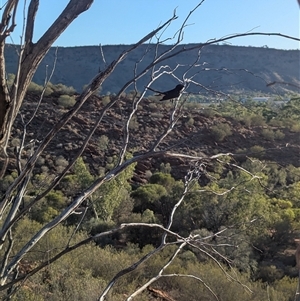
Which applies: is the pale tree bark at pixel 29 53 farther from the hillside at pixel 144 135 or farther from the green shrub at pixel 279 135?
the green shrub at pixel 279 135

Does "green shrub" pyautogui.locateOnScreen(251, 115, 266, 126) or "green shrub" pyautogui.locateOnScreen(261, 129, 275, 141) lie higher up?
"green shrub" pyautogui.locateOnScreen(251, 115, 266, 126)

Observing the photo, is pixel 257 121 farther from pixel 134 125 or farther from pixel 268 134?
pixel 134 125

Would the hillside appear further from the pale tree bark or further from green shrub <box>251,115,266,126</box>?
the pale tree bark

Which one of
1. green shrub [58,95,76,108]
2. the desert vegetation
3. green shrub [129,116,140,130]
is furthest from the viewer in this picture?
green shrub [129,116,140,130]

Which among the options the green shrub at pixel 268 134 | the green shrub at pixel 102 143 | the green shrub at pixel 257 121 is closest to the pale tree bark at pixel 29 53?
the green shrub at pixel 102 143

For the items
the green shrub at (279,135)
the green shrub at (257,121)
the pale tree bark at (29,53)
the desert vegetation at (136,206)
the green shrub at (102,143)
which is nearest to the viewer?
the pale tree bark at (29,53)

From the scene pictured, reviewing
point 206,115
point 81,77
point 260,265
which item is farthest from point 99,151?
point 81,77

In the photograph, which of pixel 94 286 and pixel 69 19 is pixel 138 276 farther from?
pixel 69 19

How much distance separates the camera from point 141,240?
39.7 feet

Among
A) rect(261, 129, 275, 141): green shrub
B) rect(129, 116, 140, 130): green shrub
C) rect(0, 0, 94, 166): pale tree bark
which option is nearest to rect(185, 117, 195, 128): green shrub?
rect(129, 116, 140, 130): green shrub

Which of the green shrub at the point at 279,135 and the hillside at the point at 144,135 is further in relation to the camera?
the green shrub at the point at 279,135

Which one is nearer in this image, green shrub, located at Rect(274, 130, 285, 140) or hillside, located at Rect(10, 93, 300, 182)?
hillside, located at Rect(10, 93, 300, 182)

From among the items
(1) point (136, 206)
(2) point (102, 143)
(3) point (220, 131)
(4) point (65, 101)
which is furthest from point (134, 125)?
(1) point (136, 206)

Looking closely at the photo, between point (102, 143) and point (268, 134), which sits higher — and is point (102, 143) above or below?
below
